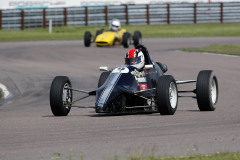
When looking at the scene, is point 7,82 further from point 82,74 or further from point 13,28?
point 13,28

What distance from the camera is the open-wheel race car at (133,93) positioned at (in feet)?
35.5

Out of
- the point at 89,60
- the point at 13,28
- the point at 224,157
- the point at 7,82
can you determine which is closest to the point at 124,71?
the point at 224,157

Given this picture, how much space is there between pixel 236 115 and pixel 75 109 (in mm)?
3795

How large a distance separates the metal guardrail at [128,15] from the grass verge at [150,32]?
90 centimetres

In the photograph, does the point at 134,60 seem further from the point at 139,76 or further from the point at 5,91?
the point at 5,91

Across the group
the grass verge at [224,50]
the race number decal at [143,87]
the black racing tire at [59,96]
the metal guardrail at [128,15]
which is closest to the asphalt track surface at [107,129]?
the black racing tire at [59,96]

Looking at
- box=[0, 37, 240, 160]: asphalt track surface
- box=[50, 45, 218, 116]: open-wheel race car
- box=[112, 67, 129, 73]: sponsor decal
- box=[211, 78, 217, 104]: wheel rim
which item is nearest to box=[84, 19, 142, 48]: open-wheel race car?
box=[0, 37, 240, 160]: asphalt track surface

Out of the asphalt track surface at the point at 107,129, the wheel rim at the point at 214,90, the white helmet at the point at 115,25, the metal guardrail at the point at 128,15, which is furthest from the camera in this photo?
the metal guardrail at the point at 128,15

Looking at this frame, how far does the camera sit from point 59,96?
11.2m

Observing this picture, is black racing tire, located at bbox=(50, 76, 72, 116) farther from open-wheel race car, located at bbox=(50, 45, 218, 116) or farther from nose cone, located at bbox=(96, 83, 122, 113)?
nose cone, located at bbox=(96, 83, 122, 113)

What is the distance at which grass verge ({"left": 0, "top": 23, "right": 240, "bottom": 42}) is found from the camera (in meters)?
44.6

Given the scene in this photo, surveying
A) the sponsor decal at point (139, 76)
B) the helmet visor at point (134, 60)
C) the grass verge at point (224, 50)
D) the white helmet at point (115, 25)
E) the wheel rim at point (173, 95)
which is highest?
the helmet visor at point (134, 60)

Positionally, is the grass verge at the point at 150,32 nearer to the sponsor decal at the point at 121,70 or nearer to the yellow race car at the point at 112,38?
the yellow race car at the point at 112,38

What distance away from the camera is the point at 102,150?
25.3 ft
